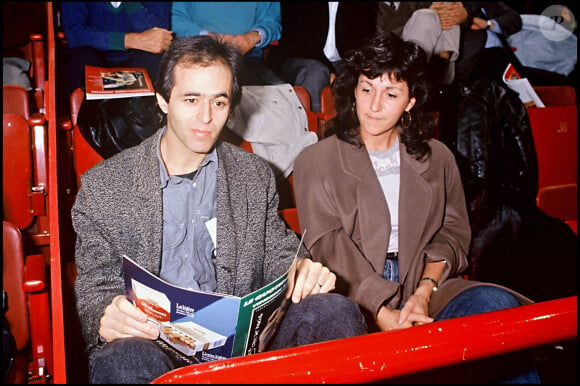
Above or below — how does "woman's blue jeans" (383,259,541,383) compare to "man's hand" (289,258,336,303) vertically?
below

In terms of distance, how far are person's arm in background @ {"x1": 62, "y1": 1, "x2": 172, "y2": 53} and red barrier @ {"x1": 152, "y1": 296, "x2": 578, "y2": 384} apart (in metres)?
1.33

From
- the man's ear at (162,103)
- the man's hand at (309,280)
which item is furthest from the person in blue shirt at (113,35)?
the man's hand at (309,280)

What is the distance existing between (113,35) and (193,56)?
81 centimetres

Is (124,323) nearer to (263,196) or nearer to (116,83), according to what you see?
(263,196)

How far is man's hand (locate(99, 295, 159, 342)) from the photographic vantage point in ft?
2.37

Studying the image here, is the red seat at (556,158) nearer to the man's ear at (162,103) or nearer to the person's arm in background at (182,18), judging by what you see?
the person's arm in background at (182,18)

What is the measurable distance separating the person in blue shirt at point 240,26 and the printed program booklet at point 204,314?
1.04 m

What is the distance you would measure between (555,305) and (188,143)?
68 cm

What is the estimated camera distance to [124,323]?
2.44ft

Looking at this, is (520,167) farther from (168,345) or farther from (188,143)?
(168,345)

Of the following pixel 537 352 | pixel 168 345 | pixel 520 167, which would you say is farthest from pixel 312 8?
pixel 168 345

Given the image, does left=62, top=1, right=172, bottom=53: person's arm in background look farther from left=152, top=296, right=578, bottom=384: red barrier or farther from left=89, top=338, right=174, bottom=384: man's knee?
left=152, top=296, right=578, bottom=384: red barrier

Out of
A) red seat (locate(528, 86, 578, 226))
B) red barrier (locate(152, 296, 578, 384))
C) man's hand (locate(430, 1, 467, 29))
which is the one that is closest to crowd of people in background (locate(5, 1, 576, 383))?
red seat (locate(528, 86, 578, 226))

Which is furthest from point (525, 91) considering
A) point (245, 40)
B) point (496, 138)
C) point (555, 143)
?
point (245, 40)
